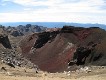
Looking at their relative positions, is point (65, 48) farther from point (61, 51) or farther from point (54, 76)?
point (54, 76)

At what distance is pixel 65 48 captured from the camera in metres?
84.6

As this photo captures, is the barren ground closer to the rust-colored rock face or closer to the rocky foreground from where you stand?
the rocky foreground

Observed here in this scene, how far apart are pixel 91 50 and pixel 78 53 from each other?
9.79 feet

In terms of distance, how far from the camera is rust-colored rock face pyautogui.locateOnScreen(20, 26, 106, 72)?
61719mm

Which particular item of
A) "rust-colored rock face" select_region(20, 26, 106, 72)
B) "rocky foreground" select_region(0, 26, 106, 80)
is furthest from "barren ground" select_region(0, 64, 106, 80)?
"rust-colored rock face" select_region(20, 26, 106, 72)

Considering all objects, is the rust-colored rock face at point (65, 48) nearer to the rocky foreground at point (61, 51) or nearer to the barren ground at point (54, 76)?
the rocky foreground at point (61, 51)

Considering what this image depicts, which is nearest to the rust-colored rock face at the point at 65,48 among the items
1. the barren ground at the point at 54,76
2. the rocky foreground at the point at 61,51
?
the rocky foreground at the point at 61,51

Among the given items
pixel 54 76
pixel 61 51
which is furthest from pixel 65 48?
pixel 54 76

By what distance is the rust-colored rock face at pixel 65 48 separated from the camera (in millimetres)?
61719

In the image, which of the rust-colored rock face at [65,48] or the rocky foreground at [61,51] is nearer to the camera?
the rocky foreground at [61,51]

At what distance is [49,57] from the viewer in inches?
3366

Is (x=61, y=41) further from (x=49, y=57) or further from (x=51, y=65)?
(x=51, y=65)

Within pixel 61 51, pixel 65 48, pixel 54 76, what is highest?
pixel 54 76

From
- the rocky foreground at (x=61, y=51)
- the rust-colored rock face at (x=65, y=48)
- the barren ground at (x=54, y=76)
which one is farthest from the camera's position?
the rust-colored rock face at (x=65, y=48)
